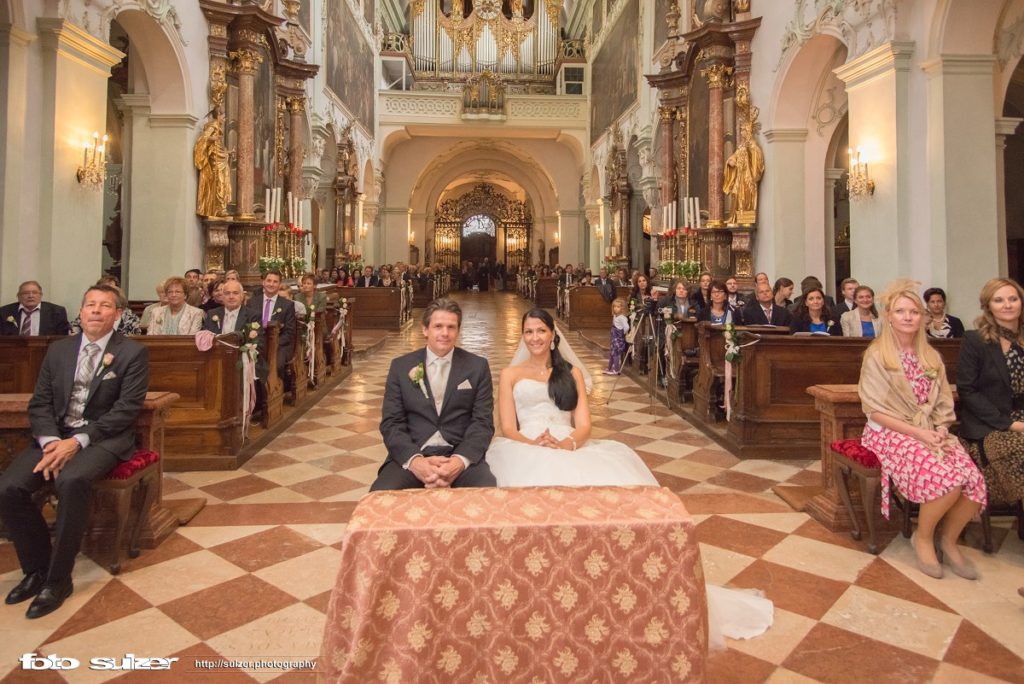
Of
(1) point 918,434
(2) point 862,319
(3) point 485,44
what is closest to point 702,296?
(2) point 862,319

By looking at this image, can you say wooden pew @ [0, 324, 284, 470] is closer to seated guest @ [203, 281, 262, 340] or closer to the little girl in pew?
seated guest @ [203, 281, 262, 340]

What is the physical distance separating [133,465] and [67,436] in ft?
1.11

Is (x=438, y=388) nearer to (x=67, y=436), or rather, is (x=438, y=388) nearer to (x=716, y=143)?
(x=67, y=436)

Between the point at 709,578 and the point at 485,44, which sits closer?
the point at 709,578

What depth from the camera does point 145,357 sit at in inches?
143

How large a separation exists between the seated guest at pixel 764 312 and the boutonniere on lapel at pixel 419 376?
15.8 feet

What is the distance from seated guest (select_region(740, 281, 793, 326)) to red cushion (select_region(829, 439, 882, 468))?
3.16m

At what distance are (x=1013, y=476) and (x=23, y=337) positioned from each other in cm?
682

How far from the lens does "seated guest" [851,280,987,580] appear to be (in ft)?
11.2

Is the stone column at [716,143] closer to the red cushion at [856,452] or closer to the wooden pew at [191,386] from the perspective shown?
the red cushion at [856,452]

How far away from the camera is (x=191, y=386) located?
5.51m

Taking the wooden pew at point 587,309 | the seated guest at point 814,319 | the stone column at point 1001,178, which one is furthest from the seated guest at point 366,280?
the stone column at point 1001,178

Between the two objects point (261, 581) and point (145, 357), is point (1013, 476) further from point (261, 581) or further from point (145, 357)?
point (145, 357)

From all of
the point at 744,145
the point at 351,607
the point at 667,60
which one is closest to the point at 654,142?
the point at 667,60
